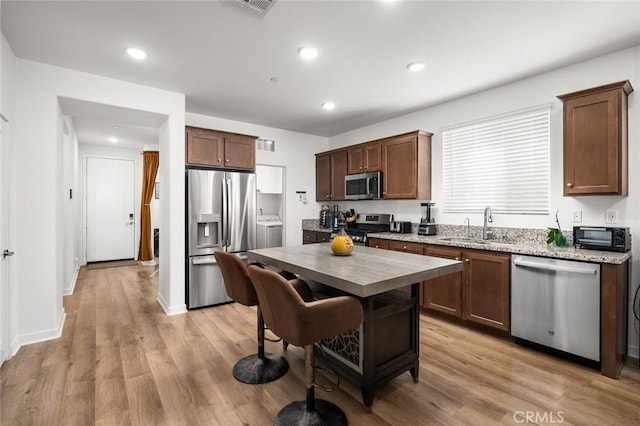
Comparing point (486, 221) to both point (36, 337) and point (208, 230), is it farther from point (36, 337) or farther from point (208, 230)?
point (36, 337)

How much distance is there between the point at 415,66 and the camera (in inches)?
119

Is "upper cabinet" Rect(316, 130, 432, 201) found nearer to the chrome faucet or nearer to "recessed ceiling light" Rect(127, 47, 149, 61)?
the chrome faucet

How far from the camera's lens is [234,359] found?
2615 mm

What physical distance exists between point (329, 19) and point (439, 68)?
54.2 inches

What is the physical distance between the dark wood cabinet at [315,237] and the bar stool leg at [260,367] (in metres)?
2.63

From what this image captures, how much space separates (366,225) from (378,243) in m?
0.99

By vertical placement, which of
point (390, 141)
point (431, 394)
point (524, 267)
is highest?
point (390, 141)

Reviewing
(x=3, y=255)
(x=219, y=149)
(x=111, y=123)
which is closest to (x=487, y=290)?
(x=219, y=149)

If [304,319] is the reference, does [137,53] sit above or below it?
above

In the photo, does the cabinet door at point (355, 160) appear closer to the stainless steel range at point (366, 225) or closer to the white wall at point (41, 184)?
the stainless steel range at point (366, 225)

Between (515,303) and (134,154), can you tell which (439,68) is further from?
(134,154)

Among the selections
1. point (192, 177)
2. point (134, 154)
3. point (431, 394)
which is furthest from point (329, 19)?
point (134, 154)

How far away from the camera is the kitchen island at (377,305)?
5.84ft
